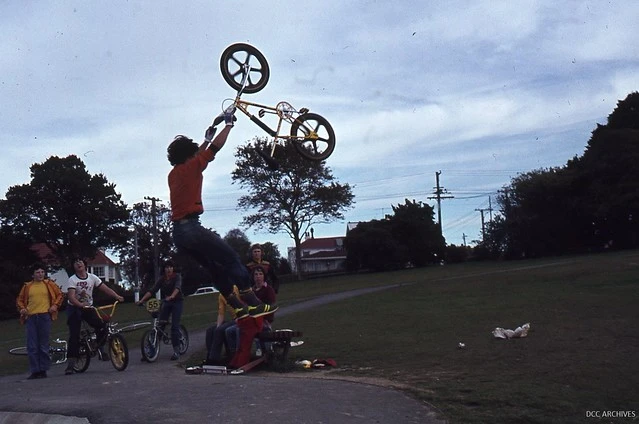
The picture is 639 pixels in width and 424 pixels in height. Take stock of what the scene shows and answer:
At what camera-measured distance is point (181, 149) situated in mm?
8625

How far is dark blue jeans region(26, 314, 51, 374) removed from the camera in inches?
523

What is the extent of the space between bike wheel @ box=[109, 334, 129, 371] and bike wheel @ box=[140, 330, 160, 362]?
132 centimetres

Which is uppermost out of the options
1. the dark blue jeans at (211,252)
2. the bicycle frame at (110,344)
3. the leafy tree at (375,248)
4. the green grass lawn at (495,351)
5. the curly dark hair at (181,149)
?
the leafy tree at (375,248)

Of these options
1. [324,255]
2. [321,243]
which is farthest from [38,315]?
[321,243]

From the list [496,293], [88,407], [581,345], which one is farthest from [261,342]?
[496,293]

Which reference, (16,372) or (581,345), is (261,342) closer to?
(581,345)

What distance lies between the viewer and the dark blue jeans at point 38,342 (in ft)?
43.5

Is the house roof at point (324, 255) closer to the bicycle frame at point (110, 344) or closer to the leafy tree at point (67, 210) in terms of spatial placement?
the leafy tree at point (67, 210)

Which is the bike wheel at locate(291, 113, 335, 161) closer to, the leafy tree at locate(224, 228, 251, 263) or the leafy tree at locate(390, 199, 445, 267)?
the leafy tree at locate(390, 199, 445, 267)

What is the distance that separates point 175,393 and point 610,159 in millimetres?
61362

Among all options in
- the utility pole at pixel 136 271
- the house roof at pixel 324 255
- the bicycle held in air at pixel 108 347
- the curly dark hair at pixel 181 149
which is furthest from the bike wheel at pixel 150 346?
the house roof at pixel 324 255

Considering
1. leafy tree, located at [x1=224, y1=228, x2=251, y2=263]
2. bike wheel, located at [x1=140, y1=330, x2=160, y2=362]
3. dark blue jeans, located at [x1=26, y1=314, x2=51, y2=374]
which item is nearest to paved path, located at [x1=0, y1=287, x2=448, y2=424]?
dark blue jeans, located at [x1=26, y1=314, x2=51, y2=374]

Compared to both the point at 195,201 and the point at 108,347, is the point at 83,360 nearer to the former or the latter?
the point at 108,347

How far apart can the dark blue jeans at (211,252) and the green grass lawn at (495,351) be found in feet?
7.58
